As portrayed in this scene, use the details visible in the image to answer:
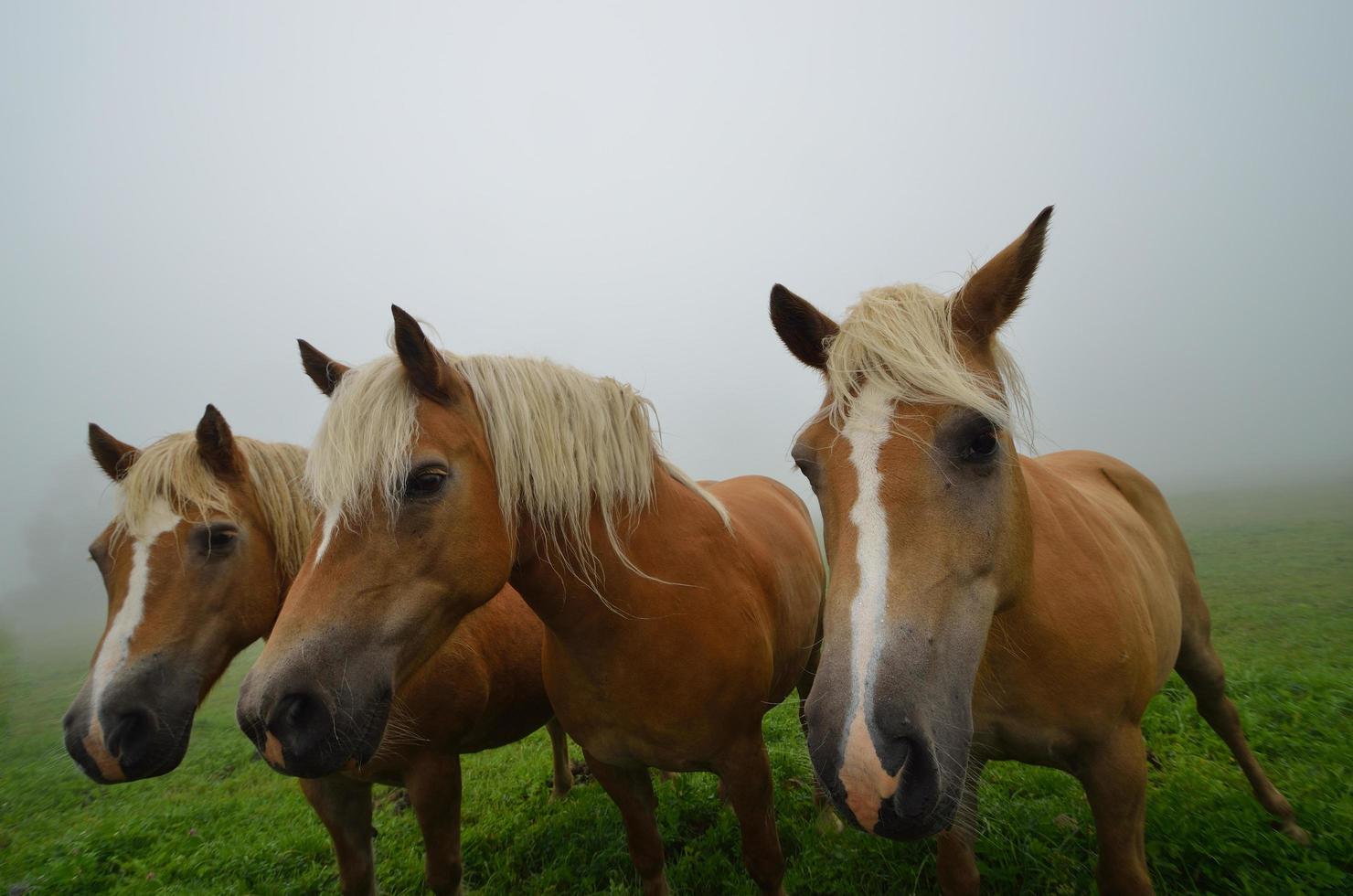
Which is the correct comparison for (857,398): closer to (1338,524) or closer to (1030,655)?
(1030,655)

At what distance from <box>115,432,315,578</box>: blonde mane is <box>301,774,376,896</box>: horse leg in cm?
117

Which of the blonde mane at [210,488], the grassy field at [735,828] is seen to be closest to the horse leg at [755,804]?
the grassy field at [735,828]

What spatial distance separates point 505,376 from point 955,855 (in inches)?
101

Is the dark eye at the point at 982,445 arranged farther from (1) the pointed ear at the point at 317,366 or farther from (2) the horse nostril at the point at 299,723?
(1) the pointed ear at the point at 317,366

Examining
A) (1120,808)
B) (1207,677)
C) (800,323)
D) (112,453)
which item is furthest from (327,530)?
(1207,677)

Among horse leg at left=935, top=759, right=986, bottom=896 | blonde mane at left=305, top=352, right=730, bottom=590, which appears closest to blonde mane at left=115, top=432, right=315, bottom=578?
blonde mane at left=305, top=352, right=730, bottom=590

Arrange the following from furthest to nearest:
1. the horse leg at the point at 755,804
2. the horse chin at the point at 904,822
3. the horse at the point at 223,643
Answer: the horse leg at the point at 755,804 → the horse at the point at 223,643 → the horse chin at the point at 904,822

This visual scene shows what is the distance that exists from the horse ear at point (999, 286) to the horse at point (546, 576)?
133 cm

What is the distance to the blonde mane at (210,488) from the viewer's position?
2631 mm

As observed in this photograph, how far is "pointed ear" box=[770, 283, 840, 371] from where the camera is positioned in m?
2.01

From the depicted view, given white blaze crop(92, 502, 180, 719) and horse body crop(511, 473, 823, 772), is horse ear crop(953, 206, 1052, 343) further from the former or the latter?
white blaze crop(92, 502, 180, 719)

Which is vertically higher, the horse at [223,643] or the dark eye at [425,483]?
the dark eye at [425,483]

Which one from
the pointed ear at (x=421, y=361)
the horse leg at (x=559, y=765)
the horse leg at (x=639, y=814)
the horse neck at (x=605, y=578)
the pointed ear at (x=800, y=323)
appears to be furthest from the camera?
the horse leg at (x=559, y=765)

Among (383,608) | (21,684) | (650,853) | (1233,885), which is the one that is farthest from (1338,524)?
(21,684)
